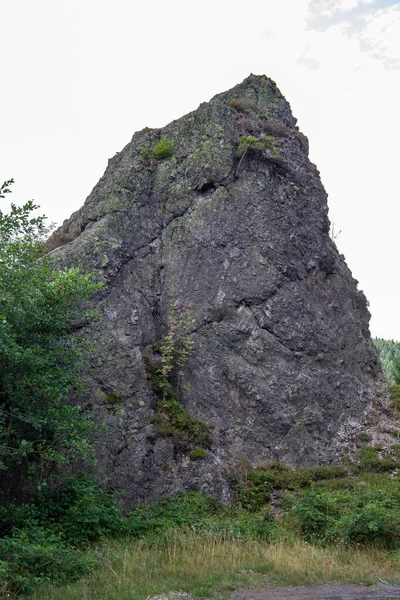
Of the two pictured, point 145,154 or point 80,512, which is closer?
point 80,512

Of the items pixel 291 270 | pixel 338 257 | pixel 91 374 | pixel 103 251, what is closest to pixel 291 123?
pixel 338 257

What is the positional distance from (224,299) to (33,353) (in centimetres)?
882

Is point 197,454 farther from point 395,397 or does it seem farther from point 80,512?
point 395,397

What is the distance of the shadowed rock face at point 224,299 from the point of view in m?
15.2

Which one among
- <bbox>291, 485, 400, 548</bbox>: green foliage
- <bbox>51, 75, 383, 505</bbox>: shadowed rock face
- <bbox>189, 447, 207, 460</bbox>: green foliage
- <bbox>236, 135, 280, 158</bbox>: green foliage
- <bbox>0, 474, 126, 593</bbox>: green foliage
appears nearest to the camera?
<bbox>0, 474, 126, 593</bbox>: green foliage

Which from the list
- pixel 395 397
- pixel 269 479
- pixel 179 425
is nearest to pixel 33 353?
pixel 179 425

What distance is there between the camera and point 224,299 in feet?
58.6

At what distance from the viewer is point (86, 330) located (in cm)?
1617

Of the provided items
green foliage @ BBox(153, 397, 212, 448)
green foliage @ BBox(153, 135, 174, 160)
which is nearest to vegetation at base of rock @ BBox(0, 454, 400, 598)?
green foliage @ BBox(153, 397, 212, 448)

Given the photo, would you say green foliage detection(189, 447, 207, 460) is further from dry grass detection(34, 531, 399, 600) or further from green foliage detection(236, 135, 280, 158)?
green foliage detection(236, 135, 280, 158)

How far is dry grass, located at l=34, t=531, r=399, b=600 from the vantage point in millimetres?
7824

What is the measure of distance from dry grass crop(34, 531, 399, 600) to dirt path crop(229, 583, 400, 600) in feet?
0.74

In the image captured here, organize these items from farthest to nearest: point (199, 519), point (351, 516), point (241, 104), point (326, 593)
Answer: point (241, 104)
point (199, 519)
point (351, 516)
point (326, 593)

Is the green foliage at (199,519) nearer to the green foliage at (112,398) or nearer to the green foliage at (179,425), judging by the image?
the green foliage at (179,425)
